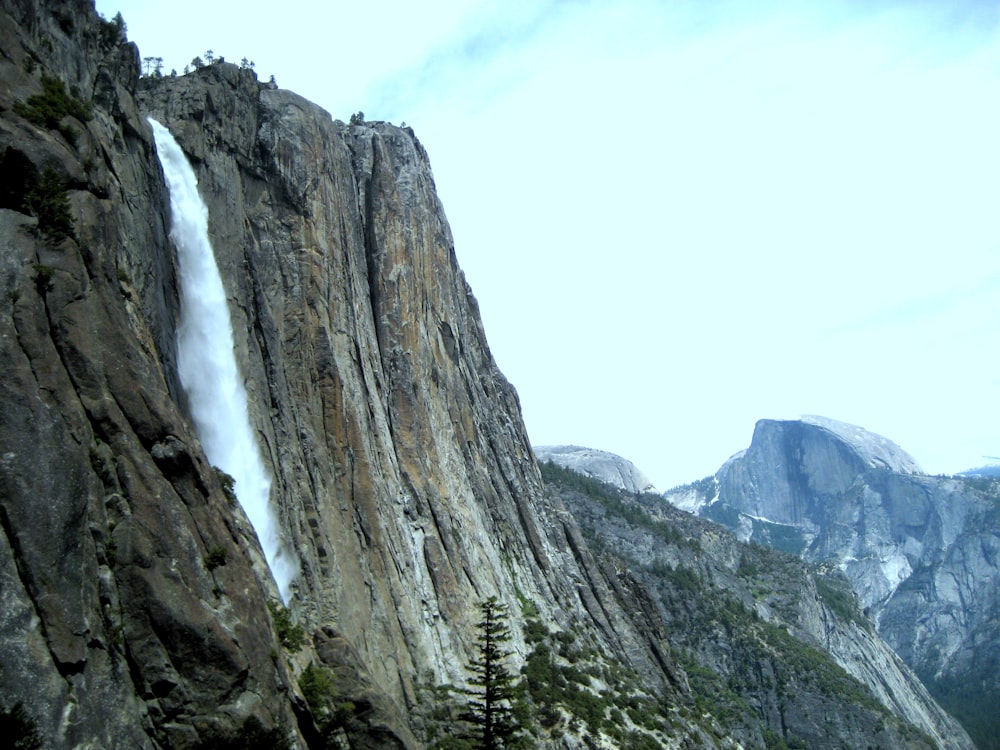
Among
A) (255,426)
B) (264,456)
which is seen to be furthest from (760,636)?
(255,426)

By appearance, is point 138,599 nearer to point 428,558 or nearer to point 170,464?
point 170,464

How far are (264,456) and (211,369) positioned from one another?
434 cm

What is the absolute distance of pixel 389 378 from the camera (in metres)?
56.1

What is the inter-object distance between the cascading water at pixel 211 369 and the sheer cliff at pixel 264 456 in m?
0.80

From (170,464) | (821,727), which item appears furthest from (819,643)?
(170,464)

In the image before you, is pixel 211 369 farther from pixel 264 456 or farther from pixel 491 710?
pixel 491 710

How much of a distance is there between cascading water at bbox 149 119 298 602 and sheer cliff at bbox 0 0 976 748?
0.80 meters

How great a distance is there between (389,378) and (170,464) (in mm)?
33251

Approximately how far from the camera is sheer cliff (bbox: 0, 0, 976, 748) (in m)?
19.4

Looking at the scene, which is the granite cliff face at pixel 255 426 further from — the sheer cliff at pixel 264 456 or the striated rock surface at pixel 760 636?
the striated rock surface at pixel 760 636

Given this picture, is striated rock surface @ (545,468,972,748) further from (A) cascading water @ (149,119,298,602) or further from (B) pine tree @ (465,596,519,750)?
(A) cascading water @ (149,119,298,602)

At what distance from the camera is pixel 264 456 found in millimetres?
39406

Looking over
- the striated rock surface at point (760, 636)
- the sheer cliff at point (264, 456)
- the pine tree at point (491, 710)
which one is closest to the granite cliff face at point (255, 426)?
the sheer cliff at point (264, 456)

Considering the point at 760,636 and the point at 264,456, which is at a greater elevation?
the point at 264,456
